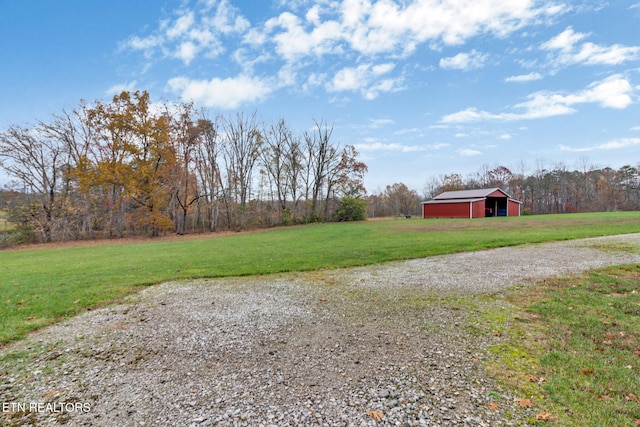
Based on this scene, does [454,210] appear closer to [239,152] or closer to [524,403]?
[239,152]

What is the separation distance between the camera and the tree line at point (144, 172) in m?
23.5

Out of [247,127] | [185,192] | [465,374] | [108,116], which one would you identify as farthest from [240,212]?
[465,374]

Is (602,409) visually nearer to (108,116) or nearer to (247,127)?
(108,116)

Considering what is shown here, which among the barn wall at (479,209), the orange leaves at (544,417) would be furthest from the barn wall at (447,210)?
the orange leaves at (544,417)

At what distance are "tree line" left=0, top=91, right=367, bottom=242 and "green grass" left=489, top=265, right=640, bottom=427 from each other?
27.4 metres

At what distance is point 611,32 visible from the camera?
1364 centimetres

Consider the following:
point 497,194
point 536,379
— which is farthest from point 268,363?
point 497,194

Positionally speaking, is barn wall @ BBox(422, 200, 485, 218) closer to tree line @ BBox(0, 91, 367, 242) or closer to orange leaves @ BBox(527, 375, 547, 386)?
tree line @ BBox(0, 91, 367, 242)

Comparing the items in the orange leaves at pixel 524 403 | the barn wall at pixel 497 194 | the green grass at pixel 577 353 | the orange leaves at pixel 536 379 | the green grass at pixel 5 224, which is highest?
the barn wall at pixel 497 194

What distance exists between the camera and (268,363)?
330 cm

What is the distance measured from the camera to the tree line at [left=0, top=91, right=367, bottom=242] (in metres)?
23.5

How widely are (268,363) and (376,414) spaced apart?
144cm

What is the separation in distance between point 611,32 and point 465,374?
19843 millimetres

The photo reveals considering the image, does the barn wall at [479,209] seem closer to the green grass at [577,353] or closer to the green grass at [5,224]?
the green grass at [577,353]
